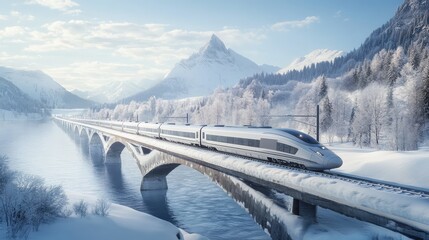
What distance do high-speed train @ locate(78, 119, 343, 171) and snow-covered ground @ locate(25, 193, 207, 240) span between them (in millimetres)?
8761

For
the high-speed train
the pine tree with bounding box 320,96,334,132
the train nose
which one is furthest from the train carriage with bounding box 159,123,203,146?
the pine tree with bounding box 320,96,334,132

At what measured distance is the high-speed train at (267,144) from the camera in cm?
2302

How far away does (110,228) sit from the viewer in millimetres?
25719

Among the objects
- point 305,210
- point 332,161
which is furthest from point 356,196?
point 332,161

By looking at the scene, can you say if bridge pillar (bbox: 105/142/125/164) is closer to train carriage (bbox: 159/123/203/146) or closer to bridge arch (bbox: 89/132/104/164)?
bridge arch (bbox: 89/132/104/164)

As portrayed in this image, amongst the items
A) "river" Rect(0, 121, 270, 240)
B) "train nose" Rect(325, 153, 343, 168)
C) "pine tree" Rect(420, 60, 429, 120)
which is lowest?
"river" Rect(0, 121, 270, 240)

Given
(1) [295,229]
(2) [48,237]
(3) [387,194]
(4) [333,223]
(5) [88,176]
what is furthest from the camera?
(5) [88,176]

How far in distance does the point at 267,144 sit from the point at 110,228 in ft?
40.7

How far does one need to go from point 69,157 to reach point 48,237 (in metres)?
77.3

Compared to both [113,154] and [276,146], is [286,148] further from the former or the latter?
[113,154]

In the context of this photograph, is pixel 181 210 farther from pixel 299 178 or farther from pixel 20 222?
pixel 299 178

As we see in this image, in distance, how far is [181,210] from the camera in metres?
44.0

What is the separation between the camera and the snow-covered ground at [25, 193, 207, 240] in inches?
901

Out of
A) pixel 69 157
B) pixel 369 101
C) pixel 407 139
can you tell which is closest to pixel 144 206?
pixel 407 139
